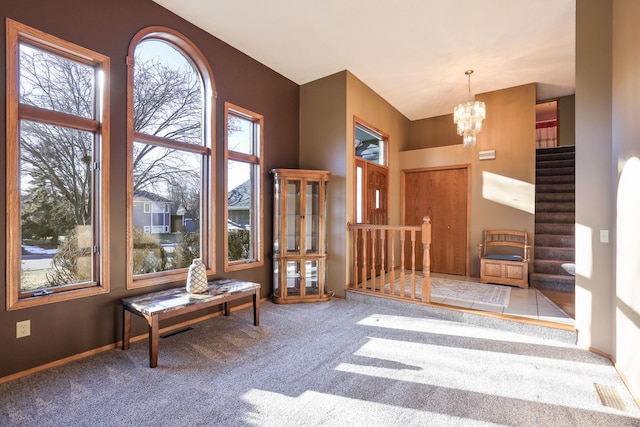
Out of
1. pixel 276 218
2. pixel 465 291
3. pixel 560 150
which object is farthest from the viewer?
pixel 560 150

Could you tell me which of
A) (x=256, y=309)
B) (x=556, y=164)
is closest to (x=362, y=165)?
(x=256, y=309)

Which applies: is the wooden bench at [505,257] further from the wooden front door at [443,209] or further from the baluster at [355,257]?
the baluster at [355,257]

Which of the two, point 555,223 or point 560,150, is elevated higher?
point 560,150

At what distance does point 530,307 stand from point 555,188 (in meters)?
3.25

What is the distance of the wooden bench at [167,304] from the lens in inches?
98.7

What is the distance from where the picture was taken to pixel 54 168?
8.51ft

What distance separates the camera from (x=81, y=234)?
108 inches

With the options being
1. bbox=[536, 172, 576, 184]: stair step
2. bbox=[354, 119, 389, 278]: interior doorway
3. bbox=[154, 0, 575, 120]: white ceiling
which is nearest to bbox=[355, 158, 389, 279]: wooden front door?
bbox=[354, 119, 389, 278]: interior doorway

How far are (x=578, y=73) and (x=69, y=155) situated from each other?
15.6 ft

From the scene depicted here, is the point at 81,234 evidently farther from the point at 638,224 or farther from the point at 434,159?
the point at 434,159

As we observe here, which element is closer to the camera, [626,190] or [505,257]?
[626,190]

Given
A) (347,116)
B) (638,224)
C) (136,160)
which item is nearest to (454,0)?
(347,116)

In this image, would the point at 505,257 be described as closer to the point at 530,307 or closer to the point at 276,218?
the point at 530,307

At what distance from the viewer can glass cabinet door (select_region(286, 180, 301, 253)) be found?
4348mm
